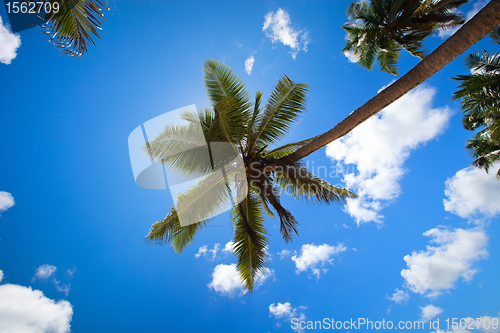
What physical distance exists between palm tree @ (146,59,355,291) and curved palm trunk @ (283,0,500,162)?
1855 mm

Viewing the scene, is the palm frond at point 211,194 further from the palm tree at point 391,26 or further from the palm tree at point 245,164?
the palm tree at point 391,26

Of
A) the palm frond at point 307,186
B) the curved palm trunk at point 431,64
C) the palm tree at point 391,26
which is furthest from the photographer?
the palm tree at point 391,26

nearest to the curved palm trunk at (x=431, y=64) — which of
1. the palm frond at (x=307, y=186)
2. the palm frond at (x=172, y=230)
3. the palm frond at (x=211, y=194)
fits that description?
the palm frond at (x=307, y=186)

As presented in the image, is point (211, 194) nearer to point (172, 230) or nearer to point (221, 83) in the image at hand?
point (172, 230)

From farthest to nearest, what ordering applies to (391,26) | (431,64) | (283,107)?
(391,26) → (283,107) → (431,64)

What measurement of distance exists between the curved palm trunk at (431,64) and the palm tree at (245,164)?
1.86 meters

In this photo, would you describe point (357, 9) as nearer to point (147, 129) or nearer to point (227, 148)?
point (227, 148)

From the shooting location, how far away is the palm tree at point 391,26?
28.6 feet

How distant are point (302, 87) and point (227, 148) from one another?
2.74 m

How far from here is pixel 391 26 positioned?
970cm

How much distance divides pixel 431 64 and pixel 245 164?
4.64 m

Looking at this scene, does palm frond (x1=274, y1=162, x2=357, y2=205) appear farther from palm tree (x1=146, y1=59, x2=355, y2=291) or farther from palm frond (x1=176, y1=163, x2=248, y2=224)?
palm frond (x1=176, y1=163, x2=248, y2=224)

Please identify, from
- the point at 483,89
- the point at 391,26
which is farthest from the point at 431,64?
the point at 391,26

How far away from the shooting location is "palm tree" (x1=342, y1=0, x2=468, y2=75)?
28.6 ft
